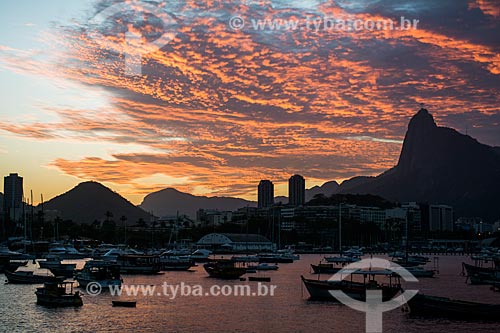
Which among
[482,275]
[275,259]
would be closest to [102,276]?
[482,275]

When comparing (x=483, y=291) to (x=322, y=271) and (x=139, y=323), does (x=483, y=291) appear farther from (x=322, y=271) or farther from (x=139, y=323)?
(x=139, y=323)

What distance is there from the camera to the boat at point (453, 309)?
175ft

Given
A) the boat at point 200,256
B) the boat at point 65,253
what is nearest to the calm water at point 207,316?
the boat at point 65,253

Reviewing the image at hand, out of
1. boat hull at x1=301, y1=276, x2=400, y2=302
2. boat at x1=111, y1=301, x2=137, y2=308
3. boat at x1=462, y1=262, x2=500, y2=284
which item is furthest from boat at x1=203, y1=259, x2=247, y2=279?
boat at x1=462, y1=262, x2=500, y2=284

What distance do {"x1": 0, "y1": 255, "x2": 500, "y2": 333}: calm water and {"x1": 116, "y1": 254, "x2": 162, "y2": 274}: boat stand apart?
23.2 m

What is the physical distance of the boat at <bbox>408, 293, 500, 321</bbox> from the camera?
5322 centimetres

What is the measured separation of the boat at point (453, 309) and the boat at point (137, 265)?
49.0 metres

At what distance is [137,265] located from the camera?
95.5 metres

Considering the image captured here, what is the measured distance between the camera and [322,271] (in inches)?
4045

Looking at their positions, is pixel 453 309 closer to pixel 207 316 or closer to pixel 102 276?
pixel 207 316

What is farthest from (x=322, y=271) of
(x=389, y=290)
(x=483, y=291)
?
(x=389, y=290)

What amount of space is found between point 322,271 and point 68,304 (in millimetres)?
51914

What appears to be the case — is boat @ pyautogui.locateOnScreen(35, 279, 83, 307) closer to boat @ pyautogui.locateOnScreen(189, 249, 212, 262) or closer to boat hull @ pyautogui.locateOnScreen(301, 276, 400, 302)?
boat hull @ pyautogui.locateOnScreen(301, 276, 400, 302)

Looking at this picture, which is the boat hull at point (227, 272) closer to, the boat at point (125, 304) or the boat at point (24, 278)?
the boat at point (24, 278)
